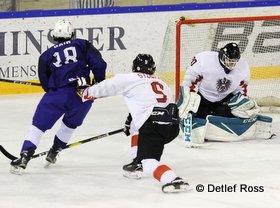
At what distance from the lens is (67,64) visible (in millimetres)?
4973

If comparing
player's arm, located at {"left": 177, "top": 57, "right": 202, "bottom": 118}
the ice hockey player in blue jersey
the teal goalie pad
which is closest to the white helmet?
the ice hockey player in blue jersey

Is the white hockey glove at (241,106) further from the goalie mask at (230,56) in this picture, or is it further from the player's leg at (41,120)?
the player's leg at (41,120)

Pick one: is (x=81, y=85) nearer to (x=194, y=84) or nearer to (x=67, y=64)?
(x=67, y=64)

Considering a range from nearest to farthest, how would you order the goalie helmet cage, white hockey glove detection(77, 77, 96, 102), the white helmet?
white hockey glove detection(77, 77, 96, 102) < the white helmet < the goalie helmet cage

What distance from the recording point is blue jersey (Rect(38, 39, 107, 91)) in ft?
16.3

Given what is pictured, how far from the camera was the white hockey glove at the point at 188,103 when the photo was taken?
19.0 ft

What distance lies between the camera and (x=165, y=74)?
276 inches

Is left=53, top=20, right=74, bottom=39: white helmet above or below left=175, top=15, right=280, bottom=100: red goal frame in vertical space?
above

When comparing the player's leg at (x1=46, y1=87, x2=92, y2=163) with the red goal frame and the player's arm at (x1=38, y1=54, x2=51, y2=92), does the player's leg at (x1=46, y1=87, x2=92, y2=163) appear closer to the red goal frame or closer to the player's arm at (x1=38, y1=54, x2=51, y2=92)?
the player's arm at (x1=38, y1=54, x2=51, y2=92)

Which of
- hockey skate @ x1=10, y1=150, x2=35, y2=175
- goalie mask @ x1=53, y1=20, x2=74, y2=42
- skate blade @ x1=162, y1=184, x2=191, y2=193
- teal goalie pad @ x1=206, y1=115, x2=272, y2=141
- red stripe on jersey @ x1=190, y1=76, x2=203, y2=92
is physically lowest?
teal goalie pad @ x1=206, y1=115, x2=272, y2=141

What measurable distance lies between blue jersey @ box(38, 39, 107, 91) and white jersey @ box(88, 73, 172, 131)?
438 mm

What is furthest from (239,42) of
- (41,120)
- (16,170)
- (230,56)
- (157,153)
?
(157,153)

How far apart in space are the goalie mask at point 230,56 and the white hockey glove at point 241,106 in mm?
238

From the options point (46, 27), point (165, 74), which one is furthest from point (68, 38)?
point (46, 27)
